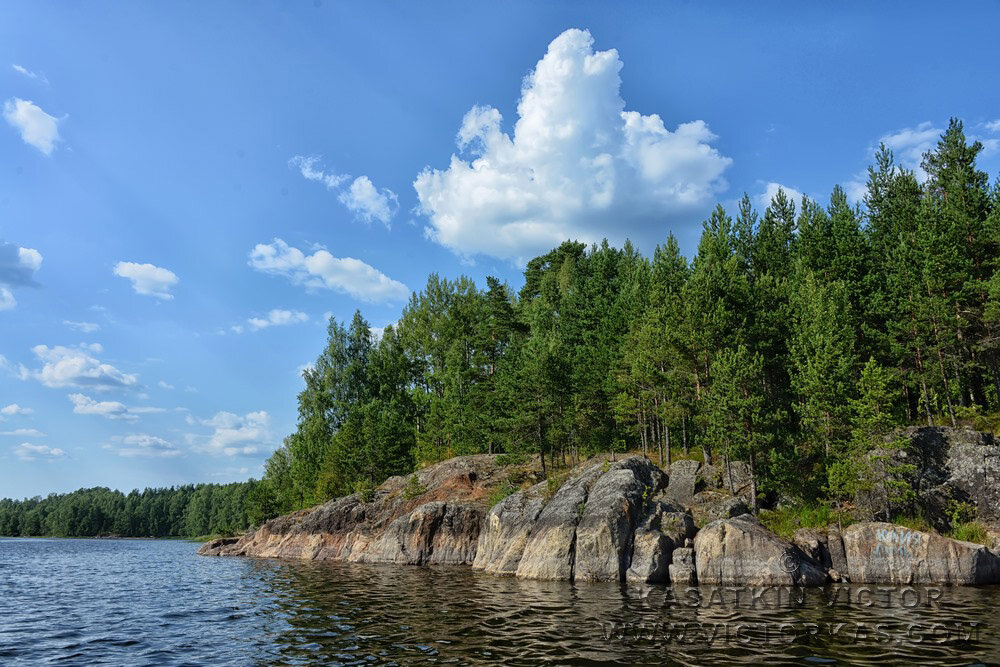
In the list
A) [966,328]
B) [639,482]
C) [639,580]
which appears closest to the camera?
[639,580]

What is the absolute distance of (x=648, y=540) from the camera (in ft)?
115

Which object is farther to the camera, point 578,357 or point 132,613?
point 578,357

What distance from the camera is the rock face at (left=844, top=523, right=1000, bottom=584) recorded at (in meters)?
29.3

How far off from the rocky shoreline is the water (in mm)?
2708

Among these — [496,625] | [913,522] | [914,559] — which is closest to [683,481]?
[913,522]

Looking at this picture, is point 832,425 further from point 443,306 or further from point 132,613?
point 443,306

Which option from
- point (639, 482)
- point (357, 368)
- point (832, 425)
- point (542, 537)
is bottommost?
point (542, 537)

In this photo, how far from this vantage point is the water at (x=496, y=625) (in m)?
16.5

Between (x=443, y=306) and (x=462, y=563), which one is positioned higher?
(x=443, y=306)

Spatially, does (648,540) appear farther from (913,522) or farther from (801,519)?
(913,522)

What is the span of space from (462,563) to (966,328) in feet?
149

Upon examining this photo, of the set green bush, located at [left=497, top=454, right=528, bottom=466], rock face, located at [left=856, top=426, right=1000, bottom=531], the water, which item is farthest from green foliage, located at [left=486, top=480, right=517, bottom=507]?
rock face, located at [left=856, top=426, right=1000, bottom=531]

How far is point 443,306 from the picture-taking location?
95.4m

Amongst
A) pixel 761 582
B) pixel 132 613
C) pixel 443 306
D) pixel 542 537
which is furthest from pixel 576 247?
pixel 132 613
